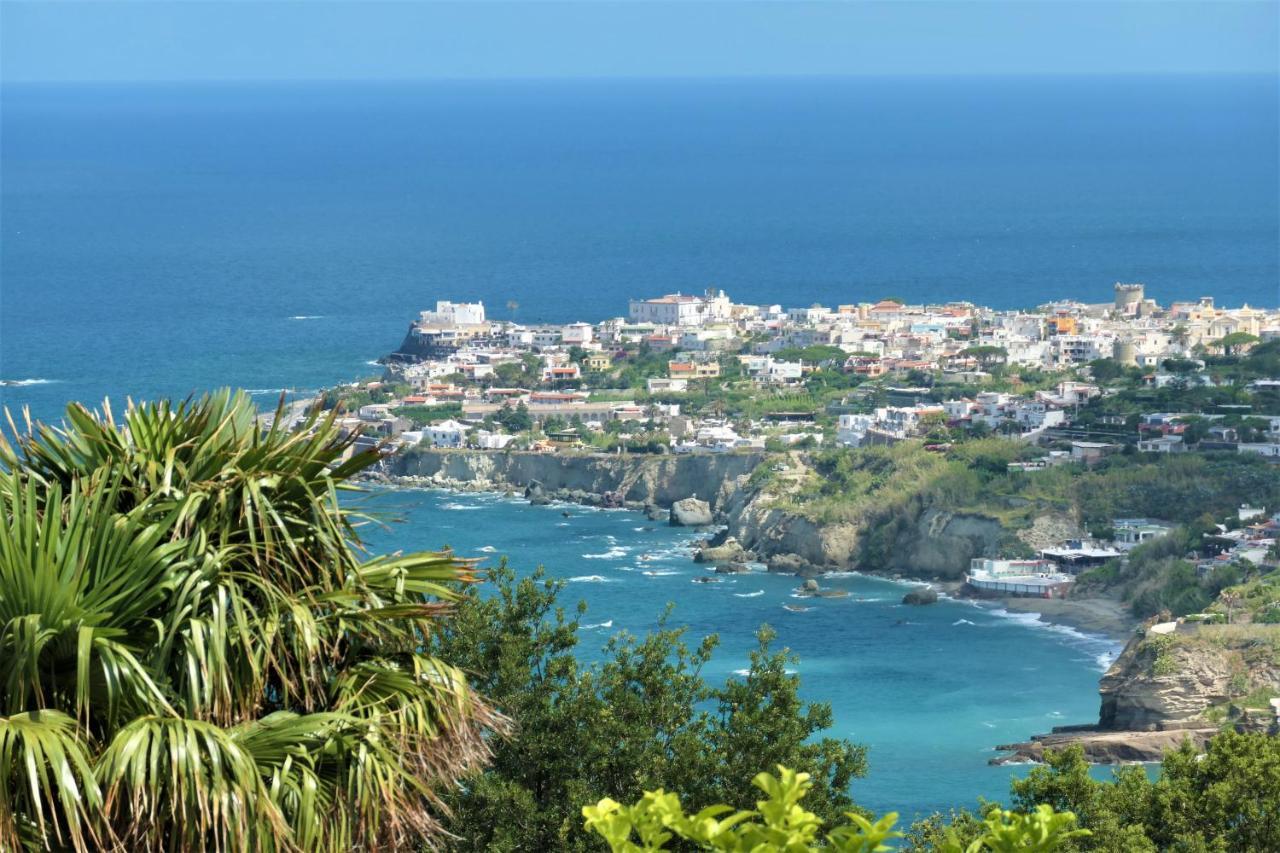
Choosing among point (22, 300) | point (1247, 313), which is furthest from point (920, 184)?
point (1247, 313)

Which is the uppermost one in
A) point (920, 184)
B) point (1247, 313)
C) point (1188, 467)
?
point (920, 184)

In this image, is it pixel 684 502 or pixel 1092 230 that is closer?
pixel 684 502

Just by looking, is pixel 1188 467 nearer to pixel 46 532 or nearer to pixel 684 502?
pixel 684 502

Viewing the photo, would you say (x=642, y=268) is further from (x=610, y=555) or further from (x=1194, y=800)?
(x=1194, y=800)

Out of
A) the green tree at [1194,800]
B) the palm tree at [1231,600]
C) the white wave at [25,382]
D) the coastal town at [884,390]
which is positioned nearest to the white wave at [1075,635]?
the coastal town at [884,390]

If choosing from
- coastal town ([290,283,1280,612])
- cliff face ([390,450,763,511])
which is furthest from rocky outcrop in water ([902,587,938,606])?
cliff face ([390,450,763,511])

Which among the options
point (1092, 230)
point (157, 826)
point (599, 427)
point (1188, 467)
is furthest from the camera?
point (1092, 230)

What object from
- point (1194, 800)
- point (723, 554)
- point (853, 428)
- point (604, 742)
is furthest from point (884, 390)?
point (604, 742)

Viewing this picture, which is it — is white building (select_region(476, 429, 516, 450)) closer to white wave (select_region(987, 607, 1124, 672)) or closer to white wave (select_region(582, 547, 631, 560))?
white wave (select_region(582, 547, 631, 560))
